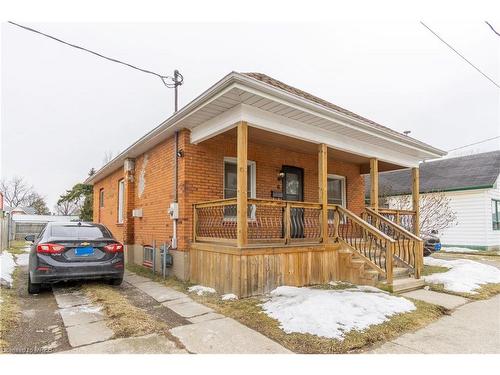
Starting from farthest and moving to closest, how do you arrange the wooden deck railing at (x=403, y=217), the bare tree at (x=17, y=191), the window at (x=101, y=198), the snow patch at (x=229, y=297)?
1. the bare tree at (x=17, y=191)
2. the window at (x=101, y=198)
3. the wooden deck railing at (x=403, y=217)
4. the snow patch at (x=229, y=297)

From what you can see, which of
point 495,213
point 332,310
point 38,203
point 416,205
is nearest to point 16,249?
point 332,310

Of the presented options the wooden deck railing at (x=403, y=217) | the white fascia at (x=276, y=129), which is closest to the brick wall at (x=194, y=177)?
the white fascia at (x=276, y=129)

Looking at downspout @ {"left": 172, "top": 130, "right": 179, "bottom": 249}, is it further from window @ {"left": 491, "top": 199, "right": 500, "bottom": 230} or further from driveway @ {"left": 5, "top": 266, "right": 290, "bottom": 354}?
window @ {"left": 491, "top": 199, "right": 500, "bottom": 230}

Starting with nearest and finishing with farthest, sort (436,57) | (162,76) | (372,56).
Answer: (436,57)
(372,56)
(162,76)

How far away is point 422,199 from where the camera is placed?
53.0 ft

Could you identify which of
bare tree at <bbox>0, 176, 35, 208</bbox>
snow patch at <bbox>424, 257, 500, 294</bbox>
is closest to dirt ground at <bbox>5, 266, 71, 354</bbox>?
snow patch at <bbox>424, 257, 500, 294</bbox>

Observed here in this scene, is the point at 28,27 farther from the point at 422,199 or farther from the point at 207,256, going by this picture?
the point at 422,199

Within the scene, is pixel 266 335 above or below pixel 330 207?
below

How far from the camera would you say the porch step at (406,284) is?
6.54 metres

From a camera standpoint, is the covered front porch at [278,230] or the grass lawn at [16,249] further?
the grass lawn at [16,249]

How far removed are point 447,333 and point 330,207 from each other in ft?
12.6

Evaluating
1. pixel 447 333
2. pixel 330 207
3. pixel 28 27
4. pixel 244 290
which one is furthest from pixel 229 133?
pixel 447 333

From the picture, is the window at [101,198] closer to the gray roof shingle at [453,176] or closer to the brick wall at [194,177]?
the brick wall at [194,177]

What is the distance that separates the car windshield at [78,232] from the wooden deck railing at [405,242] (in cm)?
633
